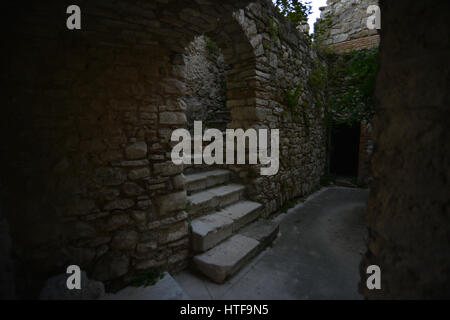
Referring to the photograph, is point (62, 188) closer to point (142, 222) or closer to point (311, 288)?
point (142, 222)

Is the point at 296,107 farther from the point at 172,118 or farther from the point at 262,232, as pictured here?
the point at 172,118

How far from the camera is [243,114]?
3486 millimetres

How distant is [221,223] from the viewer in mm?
2658

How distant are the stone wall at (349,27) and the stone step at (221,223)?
6692mm

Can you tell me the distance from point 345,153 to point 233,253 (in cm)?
759

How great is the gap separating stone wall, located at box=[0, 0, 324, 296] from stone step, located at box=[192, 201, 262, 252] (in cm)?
17

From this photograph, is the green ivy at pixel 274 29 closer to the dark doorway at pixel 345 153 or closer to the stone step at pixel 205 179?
the stone step at pixel 205 179

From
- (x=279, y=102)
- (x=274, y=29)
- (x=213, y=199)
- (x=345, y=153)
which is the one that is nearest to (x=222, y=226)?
(x=213, y=199)

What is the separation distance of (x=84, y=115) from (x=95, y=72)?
0.39 metres

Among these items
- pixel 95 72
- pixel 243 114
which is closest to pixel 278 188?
pixel 243 114

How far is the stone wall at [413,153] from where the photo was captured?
82 cm

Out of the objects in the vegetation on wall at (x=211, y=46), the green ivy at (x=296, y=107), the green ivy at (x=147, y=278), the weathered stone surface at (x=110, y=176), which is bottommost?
the green ivy at (x=147, y=278)

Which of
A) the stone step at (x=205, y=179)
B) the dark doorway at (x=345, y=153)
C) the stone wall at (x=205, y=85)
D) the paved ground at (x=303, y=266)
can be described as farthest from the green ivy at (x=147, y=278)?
the dark doorway at (x=345, y=153)

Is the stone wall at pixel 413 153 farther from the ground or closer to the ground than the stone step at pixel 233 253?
farther from the ground
